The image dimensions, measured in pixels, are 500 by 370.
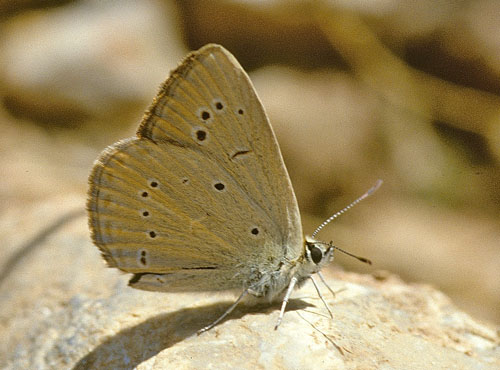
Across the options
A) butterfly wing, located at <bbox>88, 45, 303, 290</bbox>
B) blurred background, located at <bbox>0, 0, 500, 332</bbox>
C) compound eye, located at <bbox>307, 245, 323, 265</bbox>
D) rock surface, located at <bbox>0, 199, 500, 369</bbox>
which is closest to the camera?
rock surface, located at <bbox>0, 199, 500, 369</bbox>

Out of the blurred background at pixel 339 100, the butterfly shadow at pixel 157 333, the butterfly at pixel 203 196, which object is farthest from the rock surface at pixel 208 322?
the blurred background at pixel 339 100

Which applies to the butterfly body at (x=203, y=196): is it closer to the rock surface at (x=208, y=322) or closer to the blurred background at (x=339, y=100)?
the rock surface at (x=208, y=322)

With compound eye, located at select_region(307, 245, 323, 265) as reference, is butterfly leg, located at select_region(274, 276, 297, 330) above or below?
below

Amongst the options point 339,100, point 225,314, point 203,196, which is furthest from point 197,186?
point 339,100

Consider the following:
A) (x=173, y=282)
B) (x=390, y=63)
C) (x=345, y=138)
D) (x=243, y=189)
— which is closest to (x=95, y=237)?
(x=173, y=282)

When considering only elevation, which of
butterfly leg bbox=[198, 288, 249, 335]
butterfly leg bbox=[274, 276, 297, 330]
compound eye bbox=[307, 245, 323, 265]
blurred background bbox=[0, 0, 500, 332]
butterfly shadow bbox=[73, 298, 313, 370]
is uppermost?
blurred background bbox=[0, 0, 500, 332]

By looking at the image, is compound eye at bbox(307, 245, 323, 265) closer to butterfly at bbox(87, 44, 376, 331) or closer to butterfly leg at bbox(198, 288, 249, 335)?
→ butterfly at bbox(87, 44, 376, 331)

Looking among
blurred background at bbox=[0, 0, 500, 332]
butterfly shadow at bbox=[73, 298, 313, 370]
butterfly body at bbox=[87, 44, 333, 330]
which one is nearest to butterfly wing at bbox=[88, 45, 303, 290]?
butterfly body at bbox=[87, 44, 333, 330]
